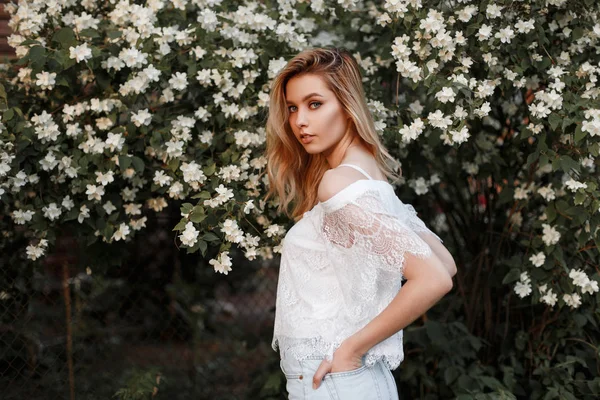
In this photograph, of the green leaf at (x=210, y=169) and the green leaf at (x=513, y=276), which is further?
the green leaf at (x=513, y=276)

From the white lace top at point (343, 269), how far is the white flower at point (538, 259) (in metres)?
1.26

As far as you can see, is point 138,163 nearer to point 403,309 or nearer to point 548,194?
point 403,309

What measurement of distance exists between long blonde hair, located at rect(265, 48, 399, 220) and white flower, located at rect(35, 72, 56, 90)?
1017 mm

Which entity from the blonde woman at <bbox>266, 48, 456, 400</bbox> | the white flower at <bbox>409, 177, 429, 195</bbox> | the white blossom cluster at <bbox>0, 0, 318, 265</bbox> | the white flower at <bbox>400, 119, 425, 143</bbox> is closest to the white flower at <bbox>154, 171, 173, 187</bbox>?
the white blossom cluster at <bbox>0, 0, 318, 265</bbox>

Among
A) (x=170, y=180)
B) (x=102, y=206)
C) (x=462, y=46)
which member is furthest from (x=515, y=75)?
(x=102, y=206)

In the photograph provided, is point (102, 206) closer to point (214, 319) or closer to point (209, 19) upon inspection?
point (209, 19)

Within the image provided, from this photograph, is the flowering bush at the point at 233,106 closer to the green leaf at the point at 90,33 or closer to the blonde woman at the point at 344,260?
the green leaf at the point at 90,33

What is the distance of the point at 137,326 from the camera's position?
13.1 ft

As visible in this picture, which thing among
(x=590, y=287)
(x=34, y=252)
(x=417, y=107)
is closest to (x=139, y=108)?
(x=34, y=252)

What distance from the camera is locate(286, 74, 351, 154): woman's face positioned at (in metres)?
2.27

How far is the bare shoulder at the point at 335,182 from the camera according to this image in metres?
2.02

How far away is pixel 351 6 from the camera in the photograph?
3.18m

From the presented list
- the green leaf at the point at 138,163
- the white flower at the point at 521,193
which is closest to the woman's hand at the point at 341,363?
the green leaf at the point at 138,163

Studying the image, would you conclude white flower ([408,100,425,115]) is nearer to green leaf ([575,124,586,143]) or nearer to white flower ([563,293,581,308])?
green leaf ([575,124,586,143])
